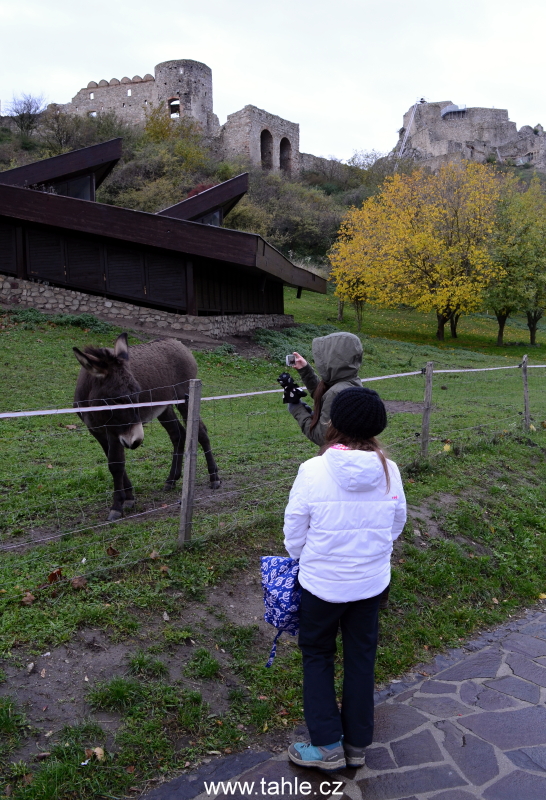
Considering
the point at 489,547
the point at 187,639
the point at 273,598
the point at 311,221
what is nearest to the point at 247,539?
the point at 187,639

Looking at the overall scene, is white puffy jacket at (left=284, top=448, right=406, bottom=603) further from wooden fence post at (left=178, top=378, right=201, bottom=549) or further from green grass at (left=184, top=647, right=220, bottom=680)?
wooden fence post at (left=178, top=378, right=201, bottom=549)

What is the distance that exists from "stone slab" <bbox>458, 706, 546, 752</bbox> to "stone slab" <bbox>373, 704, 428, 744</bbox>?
0.28 metres

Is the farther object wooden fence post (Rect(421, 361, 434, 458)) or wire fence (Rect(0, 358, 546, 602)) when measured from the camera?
wooden fence post (Rect(421, 361, 434, 458))

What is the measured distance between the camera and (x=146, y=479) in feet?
23.2

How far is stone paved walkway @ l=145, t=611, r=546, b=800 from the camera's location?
3.02m

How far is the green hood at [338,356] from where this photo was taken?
13.4ft

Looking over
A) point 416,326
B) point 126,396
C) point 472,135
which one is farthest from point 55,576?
point 472,135

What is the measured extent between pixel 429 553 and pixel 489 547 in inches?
36.6

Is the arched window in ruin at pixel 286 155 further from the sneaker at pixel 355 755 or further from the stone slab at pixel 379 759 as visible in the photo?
the sneaker at pixel 355 755

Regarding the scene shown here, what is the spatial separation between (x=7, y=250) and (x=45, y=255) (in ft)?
4.04

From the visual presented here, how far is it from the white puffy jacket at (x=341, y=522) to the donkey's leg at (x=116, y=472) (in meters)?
3.16

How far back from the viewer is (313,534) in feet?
9.70

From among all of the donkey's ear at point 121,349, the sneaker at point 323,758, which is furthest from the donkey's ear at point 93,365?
the sneaker at point 323,758

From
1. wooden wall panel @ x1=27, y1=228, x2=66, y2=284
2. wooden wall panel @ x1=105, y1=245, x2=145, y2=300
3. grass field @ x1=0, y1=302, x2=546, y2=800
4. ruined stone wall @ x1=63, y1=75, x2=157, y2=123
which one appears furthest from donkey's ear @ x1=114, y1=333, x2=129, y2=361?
ruined stone wall @ x1=63, y1=75, x2=157, y2=123
